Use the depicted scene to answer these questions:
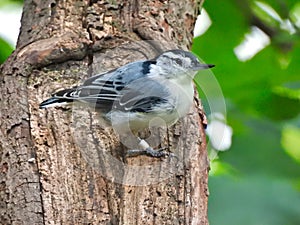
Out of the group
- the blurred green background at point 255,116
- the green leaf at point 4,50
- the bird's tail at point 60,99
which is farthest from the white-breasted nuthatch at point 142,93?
the green leaf at point 4,50

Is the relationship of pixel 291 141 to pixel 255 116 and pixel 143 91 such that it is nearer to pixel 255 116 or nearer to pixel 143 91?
pixel 255 116

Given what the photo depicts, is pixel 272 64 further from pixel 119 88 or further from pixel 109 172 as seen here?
pixel 109 172

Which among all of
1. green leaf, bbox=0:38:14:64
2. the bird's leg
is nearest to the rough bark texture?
the bird's leg

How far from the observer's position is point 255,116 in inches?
205

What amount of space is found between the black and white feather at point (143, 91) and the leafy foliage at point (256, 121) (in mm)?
418

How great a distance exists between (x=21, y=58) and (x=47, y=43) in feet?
0.65

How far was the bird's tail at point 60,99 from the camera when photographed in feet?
13.9

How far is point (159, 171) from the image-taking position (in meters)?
4.21

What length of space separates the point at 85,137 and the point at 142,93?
1.31 feet

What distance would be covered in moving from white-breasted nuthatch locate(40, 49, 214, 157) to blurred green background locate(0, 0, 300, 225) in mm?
396

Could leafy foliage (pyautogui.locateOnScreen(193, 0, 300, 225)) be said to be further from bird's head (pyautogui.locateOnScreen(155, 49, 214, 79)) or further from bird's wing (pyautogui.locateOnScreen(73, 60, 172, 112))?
bird's wing (pyautogui.locateOnScreen(73, 60, 172, 112))

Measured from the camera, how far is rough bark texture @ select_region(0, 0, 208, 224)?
396 cm

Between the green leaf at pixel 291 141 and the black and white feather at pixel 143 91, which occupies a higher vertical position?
the black and white feather at pixel 143 91

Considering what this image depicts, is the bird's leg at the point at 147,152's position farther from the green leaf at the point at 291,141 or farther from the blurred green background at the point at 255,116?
the green leaf at the point at 291,141
